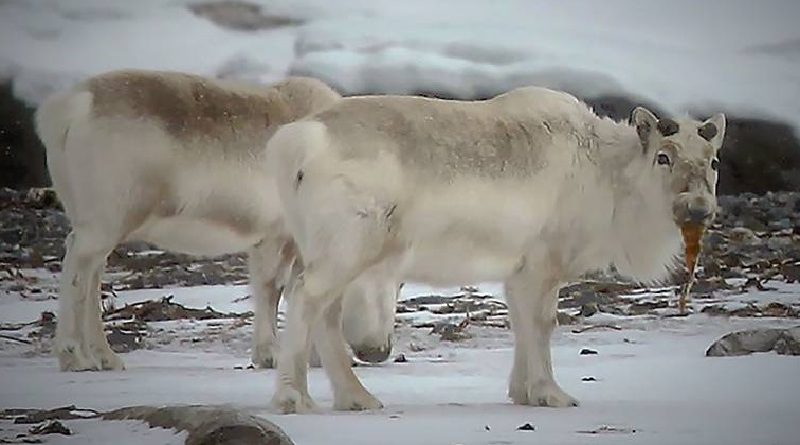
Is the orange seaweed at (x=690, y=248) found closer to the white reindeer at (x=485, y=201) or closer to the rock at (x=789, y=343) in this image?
the white reindeer at (x=485, y=201)

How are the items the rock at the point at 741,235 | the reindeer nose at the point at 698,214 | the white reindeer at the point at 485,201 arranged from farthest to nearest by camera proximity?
the rock at the point at 741,235
the reindeer nose at the point at 698,214
the white reindeer at the point at 485,201

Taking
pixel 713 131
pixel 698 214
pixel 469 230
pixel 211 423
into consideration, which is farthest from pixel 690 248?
pixel 211 423

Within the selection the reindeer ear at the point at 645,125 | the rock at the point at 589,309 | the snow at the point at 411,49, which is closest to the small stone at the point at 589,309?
the rock at the point at 589,309

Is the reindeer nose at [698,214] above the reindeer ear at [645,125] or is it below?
below

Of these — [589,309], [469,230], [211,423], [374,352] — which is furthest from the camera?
[589,309]

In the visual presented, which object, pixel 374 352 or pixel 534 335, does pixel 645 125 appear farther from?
pixel 374 352

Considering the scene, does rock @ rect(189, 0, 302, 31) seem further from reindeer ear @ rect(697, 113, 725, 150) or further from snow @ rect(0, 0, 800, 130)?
reindeer ear @ rect(697, 113, 725, 150)

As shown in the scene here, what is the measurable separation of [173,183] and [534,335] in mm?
860

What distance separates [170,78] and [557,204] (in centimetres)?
90

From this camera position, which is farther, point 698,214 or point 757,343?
point 757,343

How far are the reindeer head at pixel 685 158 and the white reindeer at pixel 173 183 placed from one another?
627mm

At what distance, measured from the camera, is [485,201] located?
2369mm

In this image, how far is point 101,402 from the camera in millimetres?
2361

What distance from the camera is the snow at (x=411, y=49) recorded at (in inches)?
99.8
